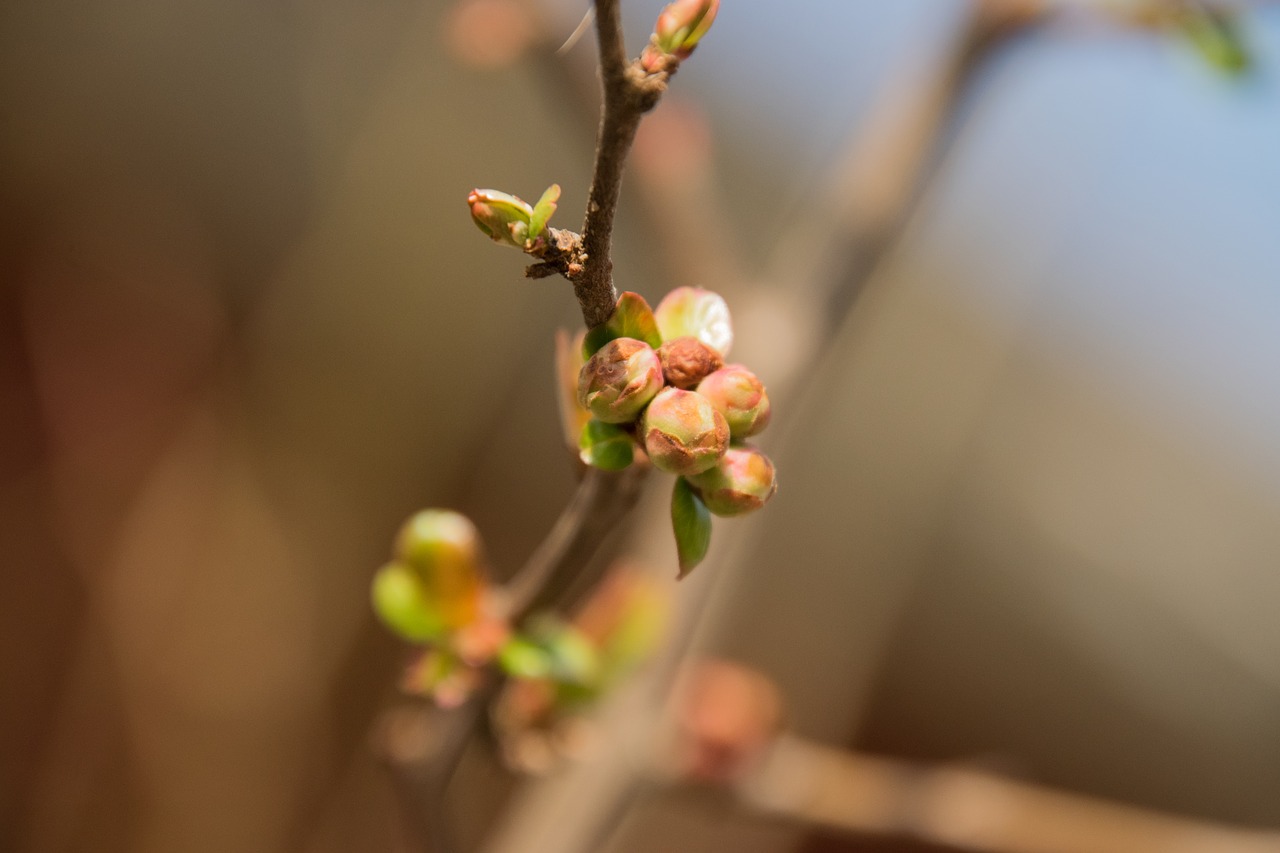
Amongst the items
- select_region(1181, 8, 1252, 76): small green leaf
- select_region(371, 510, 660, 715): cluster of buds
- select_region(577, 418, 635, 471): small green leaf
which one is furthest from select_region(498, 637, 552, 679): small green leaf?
select_region(1181, 8, 1252, 76): small green leaf

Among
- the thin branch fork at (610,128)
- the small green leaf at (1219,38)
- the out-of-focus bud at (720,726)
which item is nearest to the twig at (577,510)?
the thin branch fork at (610,128)

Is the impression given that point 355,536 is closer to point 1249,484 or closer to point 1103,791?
point 1103,791

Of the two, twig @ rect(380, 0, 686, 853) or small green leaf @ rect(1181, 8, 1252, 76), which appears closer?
twig @ rect(380, 0, 686, 853)

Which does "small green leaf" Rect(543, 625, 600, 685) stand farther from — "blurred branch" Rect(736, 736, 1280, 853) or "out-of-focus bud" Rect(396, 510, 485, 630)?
"blurred branch" Rect(736, 736, 1280, 853)

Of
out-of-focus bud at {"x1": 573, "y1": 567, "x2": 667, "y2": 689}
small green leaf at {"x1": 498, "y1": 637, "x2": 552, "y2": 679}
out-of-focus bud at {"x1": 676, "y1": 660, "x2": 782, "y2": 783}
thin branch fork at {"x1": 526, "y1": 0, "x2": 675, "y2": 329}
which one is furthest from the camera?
out-of-focus bud at {"x1": 676, "y1": 660, "x2": 782, "y2": 783}

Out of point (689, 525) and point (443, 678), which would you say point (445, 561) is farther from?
point (689, 525)

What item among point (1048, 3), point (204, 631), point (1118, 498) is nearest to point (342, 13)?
point (204, 631)
